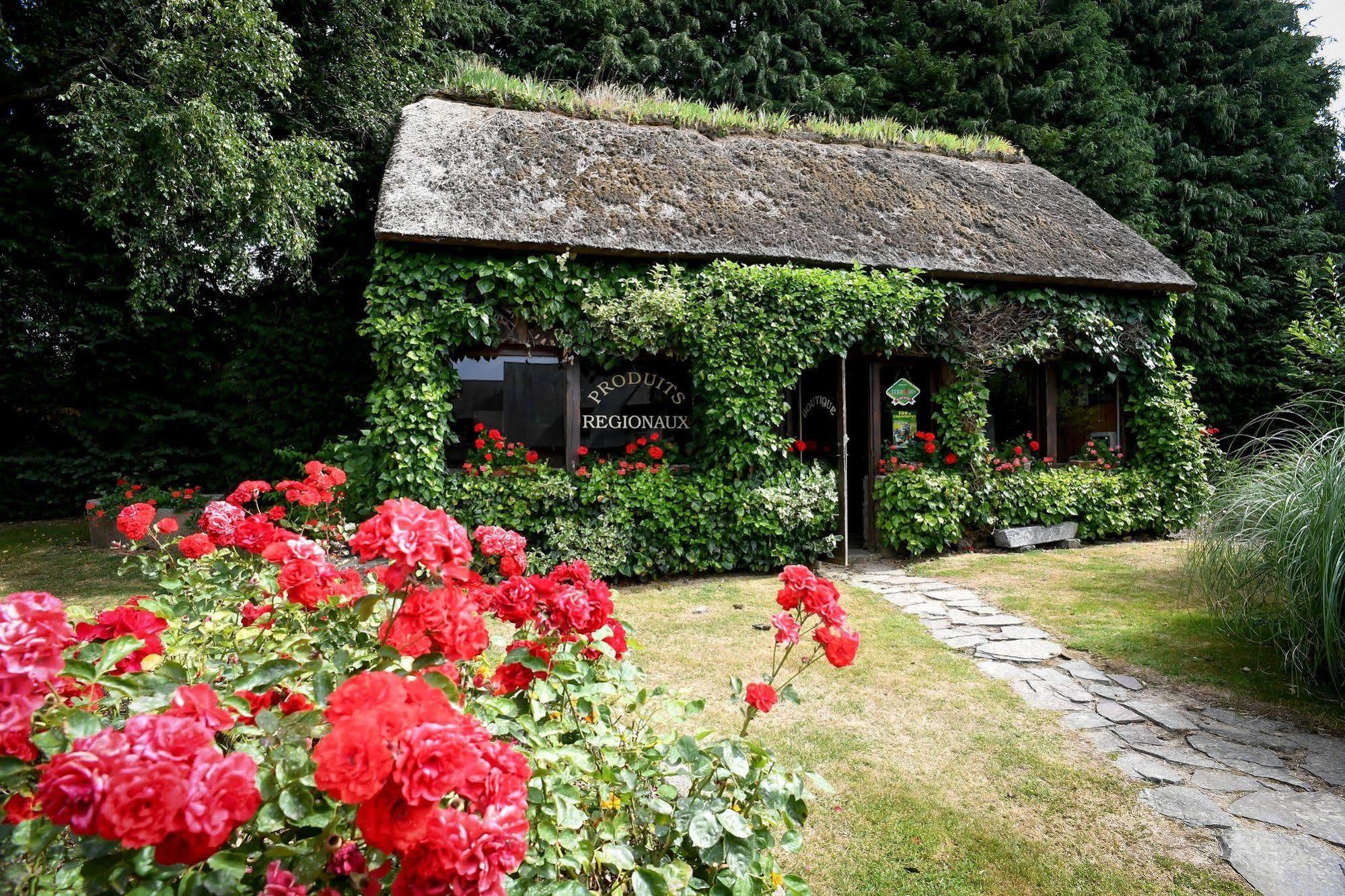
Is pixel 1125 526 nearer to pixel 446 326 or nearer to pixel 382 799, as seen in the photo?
pixel 446 326

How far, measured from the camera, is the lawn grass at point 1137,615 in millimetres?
3789

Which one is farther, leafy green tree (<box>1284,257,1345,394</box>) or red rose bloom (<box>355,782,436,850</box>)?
leafy green tree (<box>1284,257,1345,394</box>)

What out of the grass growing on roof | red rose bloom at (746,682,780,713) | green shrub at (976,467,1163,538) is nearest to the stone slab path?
red rose bloom at (746,682,780,713)

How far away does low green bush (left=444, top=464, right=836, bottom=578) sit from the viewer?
247 inches

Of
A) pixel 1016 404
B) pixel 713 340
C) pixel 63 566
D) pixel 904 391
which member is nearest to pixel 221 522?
pixel 713 340

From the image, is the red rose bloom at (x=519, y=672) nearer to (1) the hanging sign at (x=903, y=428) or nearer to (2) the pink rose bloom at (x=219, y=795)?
(2) the pink rose bloom at (x=219, y=795)

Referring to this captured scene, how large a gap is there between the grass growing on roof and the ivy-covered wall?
3102mm

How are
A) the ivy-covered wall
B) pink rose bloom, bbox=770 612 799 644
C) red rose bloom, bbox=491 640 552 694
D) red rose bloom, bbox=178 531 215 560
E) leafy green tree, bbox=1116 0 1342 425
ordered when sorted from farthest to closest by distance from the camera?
1. leafy green tree, bbox=1116 0 1342 425
2. the ivy-covered wall
3. red rose bloom, bbox=178 531 215 560
4. pink rose bloom, bbox=770 612 799 644
5. red rose bloom, bbox=491 640 552 694

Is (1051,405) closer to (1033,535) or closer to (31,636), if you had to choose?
(1033,535)

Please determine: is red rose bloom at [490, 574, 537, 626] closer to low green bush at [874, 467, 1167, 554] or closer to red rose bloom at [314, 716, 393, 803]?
red rose bloom at [314, 716, 393, 803]

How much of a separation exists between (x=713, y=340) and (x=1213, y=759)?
494 centimetres

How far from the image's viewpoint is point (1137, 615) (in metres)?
5.10

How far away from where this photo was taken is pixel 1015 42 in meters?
13.7

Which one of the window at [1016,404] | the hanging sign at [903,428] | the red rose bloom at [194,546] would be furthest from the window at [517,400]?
the window at [1016,404]
